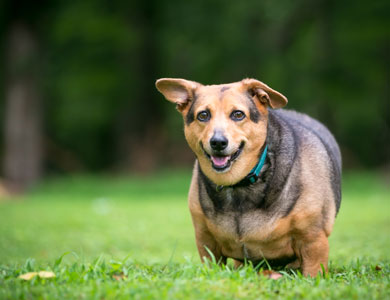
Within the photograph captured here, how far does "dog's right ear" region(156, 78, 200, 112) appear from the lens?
5.62m

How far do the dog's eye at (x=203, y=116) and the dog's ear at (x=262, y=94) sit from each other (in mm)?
488

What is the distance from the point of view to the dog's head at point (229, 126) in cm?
502

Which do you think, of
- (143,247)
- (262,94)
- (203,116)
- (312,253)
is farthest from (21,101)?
(312,253)

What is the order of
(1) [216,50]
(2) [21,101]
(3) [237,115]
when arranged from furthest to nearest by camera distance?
1. (1) [216,50]
2. (2) [21,101]
3. (3) [237,115]

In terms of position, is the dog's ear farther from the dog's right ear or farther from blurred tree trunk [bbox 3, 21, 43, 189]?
blurred tree trunk [bbox 3, 21, 43, 189]

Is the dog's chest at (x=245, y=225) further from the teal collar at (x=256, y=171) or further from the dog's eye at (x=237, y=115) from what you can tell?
the dog's eye at (x=237, y=115)

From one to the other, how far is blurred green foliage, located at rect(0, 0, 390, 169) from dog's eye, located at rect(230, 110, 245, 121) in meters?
17.4

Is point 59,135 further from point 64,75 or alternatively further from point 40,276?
point 40,276

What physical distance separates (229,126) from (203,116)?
1.07 feet

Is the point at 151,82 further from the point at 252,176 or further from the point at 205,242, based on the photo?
the point at 252,176

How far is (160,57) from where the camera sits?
26141 mm

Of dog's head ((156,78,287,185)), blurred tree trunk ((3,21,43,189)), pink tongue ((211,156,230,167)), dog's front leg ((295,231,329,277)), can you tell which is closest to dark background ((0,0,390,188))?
blurred tree trunk ((3,21,43,189))

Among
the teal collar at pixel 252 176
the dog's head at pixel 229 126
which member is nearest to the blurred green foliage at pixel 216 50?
the dog's head at pixel 229 126

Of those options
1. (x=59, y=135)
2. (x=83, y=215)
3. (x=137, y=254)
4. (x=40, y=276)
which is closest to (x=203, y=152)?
(x=40, y=276)
